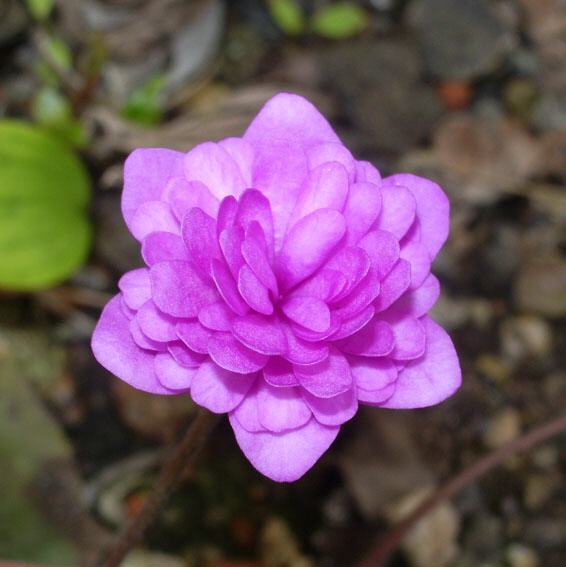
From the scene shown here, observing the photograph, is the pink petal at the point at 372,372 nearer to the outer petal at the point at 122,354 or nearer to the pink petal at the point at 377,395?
the pink petal at the point at 377,395

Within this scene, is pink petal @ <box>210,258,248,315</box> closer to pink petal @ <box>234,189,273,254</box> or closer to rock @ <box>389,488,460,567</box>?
pink petal @ <box>234,189,273,254</box>

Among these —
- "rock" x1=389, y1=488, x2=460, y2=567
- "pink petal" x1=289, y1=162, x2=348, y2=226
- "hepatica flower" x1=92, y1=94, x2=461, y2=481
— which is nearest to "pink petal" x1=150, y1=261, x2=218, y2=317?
"hepatica flower" x1=92, y1=94, x2=461, y2=481

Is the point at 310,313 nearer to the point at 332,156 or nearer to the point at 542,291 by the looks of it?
the point at 332,156

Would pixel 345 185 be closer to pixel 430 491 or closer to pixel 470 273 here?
pixel 430 491

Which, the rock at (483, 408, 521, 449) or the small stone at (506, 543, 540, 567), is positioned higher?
the rock at (483, 408, 521, 449)

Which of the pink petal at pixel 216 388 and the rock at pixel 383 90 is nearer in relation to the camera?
the pink petal at pixel 216 388

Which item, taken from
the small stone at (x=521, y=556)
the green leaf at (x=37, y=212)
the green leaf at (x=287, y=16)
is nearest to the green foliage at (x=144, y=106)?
the green leaf at (x=37, y=212)
